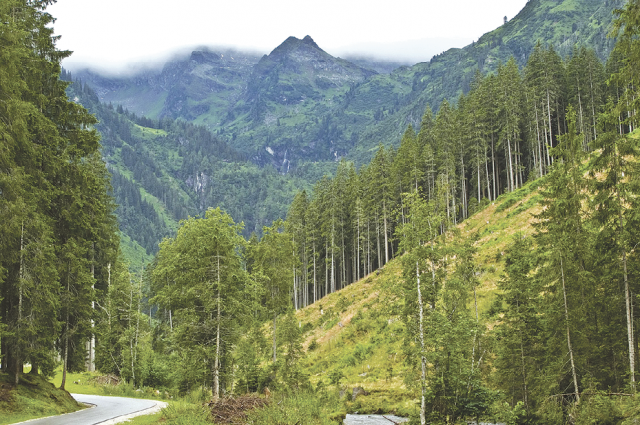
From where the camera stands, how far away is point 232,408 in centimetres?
1875

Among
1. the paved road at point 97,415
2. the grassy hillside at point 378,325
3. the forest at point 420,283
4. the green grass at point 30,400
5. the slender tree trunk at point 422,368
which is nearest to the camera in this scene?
the paved road at point 97,415

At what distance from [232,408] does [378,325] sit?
26.8 m

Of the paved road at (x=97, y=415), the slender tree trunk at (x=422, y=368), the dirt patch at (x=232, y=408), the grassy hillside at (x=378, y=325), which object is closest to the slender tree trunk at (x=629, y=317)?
the slender tree trunk at (x=422, y=368)

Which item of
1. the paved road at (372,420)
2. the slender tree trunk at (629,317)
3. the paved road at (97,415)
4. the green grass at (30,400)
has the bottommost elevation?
the paved road at (372,420)

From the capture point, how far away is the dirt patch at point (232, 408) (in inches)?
696

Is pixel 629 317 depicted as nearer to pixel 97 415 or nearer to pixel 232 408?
pixel 232 408

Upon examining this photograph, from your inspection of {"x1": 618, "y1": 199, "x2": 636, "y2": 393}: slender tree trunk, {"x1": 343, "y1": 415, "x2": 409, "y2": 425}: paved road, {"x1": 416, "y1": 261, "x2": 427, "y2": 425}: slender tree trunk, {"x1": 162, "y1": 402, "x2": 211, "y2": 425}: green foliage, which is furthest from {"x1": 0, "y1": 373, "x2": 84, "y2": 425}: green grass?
{"x1": 618, "y1": 199, "x2": 636, "y2": 393}: slender tree trunk

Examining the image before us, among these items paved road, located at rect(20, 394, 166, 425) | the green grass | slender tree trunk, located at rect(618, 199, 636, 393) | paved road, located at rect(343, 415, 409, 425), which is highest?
slender tree trunk, located at rect(618, 199, 636, 393)

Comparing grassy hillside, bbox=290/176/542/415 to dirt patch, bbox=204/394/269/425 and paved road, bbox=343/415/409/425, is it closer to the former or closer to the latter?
paved road, bbox=343/415/409/425

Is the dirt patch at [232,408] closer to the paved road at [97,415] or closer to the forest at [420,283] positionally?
the forest at [420,283]

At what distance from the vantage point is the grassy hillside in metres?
31.8

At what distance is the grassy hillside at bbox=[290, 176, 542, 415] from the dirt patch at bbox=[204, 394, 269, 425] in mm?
7551

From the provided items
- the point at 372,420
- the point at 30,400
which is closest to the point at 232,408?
the point at 30,400

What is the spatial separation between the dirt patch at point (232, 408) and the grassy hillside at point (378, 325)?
24.8ft
